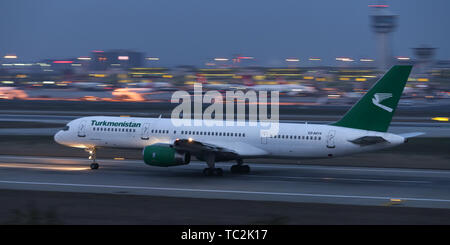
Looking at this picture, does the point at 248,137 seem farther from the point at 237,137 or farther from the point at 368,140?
the point at 368,140

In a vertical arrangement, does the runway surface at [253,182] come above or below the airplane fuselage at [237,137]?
below

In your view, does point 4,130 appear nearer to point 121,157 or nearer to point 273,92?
point 121,157

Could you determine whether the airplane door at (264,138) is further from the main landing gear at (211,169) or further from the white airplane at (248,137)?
the main landing gear at (211,169)

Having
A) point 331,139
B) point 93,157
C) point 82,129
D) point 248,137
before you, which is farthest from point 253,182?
point 82,129

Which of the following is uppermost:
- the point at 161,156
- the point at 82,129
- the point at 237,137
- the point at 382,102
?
the point at 382,102

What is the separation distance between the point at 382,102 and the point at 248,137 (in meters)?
8.48

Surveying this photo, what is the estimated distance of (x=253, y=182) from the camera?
34344mm

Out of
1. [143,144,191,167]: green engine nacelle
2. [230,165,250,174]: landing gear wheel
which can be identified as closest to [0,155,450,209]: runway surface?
[230,165,250,174]: landing gear wheel

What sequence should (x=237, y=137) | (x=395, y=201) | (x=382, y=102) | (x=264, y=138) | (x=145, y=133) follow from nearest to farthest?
1. (x=395, y=201)
2. (x=382, y=102)
3. (x=264, y=138)
4. (x=237, y=137)
5. (x=145, y=133)

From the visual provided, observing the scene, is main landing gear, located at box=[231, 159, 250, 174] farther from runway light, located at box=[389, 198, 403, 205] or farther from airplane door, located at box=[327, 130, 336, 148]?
runway light, located at box=[389, 198, 403, 205]


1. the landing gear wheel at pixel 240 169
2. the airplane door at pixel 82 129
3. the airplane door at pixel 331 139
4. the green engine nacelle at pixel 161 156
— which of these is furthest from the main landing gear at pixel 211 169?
the airplane door at pixel 82 129

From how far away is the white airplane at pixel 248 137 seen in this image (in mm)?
34656

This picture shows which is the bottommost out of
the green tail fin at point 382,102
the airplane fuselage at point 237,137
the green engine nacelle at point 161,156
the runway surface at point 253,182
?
the runway surface at point 253,182
